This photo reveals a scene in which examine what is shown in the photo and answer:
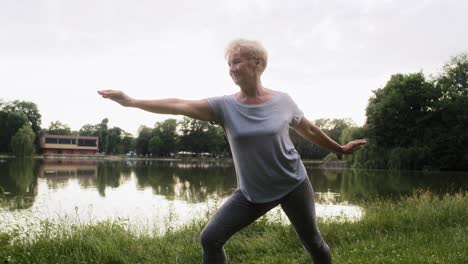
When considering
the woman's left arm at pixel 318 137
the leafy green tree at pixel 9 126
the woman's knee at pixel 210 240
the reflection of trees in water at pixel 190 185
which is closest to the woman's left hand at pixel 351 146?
the woman's left arm at pixel 318 137

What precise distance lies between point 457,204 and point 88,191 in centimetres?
1951

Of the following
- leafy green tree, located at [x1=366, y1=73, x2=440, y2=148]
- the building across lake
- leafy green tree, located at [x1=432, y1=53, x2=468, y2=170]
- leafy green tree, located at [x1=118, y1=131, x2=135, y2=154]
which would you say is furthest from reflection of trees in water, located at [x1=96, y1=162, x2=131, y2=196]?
leafy green tree, located at [x1=118, y1=131, x2=135, y2=154]

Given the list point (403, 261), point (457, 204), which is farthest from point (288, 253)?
point (457, 204)

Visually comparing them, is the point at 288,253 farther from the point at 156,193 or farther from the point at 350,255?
the point at 156,193

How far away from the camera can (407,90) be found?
5709cm

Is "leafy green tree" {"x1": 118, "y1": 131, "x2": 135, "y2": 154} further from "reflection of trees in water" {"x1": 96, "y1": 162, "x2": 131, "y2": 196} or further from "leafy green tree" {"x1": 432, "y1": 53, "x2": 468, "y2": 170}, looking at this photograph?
"leafy green tree" {"x1": 432, "y1": 53, "x2": 468, "y2": 170}

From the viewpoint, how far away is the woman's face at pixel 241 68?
10.0 ft

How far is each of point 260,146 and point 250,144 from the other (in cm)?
7

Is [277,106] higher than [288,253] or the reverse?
higher

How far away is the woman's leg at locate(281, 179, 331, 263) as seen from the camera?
319cm

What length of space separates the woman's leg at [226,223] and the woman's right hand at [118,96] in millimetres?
1035

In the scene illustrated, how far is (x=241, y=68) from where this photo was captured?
3.05 m

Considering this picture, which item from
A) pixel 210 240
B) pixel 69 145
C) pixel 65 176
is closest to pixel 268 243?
pixel 210 240

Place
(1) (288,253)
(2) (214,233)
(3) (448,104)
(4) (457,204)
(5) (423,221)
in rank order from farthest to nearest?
(3) (448,104)
(4) (457,204)
(5) (423,221)
(1) (288,253)
(2) (214,233)
